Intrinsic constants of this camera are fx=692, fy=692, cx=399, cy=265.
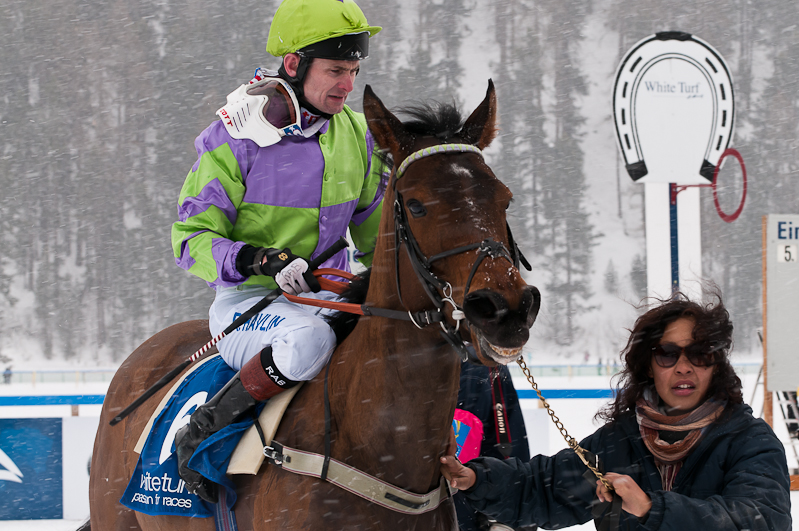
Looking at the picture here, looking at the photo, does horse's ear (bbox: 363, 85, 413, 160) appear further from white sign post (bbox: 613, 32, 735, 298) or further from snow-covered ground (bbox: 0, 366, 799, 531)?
white sign post (bbox: 613, 32, 735, 298)

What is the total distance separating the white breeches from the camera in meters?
1.85

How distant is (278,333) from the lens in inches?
75.7

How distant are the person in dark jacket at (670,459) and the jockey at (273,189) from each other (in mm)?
678

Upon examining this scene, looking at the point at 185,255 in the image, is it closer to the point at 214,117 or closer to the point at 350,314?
the point at 350,314

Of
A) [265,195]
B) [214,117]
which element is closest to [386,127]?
[265,195]

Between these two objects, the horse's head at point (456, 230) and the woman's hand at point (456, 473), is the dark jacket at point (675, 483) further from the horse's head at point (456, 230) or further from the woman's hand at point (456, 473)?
the horse's head at point (456, 230)

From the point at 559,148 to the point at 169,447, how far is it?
824cm

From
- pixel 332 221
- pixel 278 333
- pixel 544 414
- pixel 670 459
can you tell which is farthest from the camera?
pixel 544 414

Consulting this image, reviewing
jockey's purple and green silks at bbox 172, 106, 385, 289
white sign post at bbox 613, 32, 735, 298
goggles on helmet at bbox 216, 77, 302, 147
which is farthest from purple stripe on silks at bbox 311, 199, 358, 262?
white sign post at bbox 613, 32, 735, 298

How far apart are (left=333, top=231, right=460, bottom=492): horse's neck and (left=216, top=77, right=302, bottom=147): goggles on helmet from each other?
1.98 ft

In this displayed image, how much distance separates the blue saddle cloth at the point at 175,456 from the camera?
1902 mm

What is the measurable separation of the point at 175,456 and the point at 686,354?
1.53m

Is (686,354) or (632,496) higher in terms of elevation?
(686,354)

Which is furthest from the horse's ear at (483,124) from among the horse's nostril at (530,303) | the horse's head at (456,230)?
the horse's nostril at (530,303)
